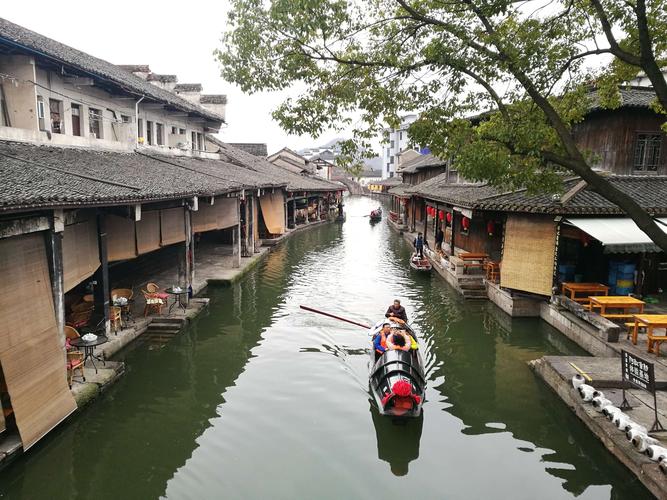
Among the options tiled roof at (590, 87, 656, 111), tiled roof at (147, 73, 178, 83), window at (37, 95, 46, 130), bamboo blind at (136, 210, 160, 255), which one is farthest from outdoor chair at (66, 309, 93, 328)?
tiled roof at (147, 73, 178, 83)

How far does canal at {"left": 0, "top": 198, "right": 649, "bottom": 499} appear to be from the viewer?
782cm

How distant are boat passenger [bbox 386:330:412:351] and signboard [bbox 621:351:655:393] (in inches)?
169

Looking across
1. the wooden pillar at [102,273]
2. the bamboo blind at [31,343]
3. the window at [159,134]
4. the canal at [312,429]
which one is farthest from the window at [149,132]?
the bamboo blind at [31,343]

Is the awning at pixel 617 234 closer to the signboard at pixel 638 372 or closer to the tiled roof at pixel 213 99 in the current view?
the signboard at pixel 638 372

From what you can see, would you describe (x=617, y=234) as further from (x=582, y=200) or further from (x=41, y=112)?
(x=41, y=112)

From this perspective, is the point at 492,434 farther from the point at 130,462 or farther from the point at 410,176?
the point at 410,176

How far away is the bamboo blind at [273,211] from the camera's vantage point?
106 ft

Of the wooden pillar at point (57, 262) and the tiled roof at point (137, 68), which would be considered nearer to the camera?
the wooden pillar at point (57, 262)

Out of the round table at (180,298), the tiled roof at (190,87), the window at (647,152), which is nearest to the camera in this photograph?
the round table at (180,298)

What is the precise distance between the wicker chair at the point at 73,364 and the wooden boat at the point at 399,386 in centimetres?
656

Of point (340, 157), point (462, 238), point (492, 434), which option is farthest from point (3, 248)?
point (462, 238)

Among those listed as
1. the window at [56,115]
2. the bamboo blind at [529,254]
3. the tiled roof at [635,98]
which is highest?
the tiled roof at [635,98]

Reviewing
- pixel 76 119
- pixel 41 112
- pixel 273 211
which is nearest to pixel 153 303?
pixel 41 112

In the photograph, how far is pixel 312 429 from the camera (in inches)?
377
